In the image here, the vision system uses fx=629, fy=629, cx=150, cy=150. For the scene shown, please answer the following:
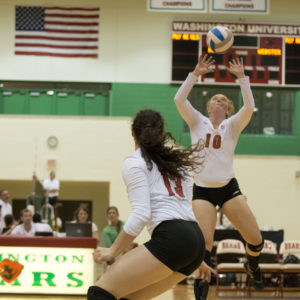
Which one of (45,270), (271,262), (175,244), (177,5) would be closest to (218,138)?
(175,244)

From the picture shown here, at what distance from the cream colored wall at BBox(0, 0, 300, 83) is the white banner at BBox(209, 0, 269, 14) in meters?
5.26

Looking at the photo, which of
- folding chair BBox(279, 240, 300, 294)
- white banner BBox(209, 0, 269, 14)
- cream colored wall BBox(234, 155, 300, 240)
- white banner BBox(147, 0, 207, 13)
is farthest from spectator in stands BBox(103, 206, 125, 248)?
cream colored wall BBox(234, 155, 300, 240)

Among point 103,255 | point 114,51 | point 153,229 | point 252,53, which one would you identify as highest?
point 114,51

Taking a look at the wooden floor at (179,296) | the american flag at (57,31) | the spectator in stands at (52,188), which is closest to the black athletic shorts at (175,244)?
the wooden floor at (179,296)

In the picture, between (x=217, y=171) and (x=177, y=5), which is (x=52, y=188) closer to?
(x=177, y=5)

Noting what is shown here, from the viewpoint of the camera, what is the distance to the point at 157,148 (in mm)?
4230

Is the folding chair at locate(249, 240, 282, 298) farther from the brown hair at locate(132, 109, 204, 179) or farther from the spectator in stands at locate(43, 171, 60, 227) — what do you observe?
the brown hair at locate(132, 109, 204, 179)

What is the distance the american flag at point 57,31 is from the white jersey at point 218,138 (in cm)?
1545

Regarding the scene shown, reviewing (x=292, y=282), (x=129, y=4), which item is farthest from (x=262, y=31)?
(x=292, y=282)

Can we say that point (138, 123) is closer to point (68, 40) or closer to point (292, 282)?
point (292, 282)

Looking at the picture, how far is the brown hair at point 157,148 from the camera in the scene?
4180mm

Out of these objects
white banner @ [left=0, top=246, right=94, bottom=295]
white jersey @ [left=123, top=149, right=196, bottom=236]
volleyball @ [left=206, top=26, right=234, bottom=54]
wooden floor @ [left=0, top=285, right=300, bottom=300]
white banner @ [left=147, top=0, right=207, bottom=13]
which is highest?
white banner @ [left=147, top=0, right=207, bottom=13]

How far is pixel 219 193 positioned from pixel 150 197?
7.93 feet

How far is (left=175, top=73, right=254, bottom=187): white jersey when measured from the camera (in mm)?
6379
